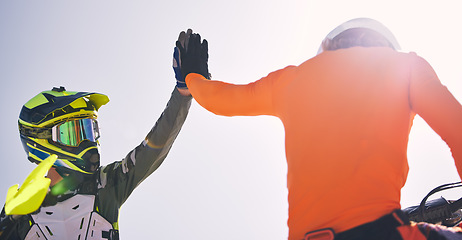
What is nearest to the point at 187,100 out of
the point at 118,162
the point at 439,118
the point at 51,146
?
the point at 118,162

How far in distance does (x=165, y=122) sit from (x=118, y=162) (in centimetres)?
74

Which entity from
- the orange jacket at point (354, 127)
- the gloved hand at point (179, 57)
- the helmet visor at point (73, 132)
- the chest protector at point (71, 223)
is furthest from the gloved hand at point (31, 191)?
the orange jacket at point (354, 127)

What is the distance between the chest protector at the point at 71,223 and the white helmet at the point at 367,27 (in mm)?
2809

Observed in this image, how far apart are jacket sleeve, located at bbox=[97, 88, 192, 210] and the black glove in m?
0.61

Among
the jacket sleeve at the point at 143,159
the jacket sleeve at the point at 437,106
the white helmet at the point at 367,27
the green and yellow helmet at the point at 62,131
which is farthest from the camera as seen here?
the green and yellow helmet at the point at 62,131

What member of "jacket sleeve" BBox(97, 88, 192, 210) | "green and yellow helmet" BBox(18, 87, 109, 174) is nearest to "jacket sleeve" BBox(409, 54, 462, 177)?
"jacket sleeve" BBox(97, 88, 192, 210)

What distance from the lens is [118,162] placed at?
14.7 ft

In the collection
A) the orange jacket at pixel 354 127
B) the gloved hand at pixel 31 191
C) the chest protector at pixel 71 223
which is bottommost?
the chest protector at pixel 71 223

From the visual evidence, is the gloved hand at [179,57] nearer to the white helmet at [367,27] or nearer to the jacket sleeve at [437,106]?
the white helmet at [367,27]

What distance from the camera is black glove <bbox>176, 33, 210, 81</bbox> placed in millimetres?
3377

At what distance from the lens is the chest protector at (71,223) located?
4.01 m

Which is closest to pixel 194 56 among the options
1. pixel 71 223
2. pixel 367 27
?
pixel 367 27

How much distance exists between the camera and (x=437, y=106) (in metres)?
1.79

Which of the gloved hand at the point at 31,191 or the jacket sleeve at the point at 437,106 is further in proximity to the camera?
the gloved hand at the point at 31,191
